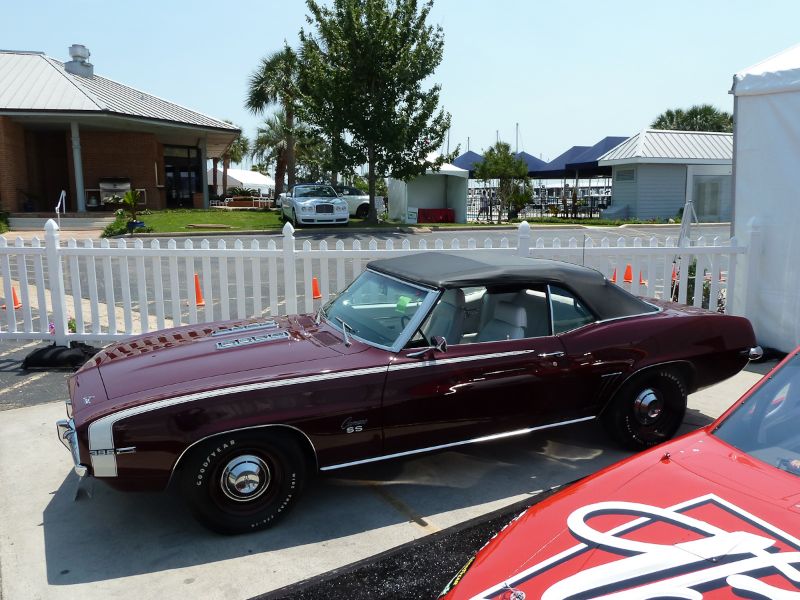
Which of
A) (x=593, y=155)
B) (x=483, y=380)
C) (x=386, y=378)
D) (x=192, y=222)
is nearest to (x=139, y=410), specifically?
(x=386, y=378)

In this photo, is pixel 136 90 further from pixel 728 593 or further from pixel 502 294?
pixel 728 593

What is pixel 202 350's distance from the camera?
13.1ft

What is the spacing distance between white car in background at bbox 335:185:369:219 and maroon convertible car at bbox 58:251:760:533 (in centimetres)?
2330

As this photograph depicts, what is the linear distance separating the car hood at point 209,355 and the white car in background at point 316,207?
699 inches

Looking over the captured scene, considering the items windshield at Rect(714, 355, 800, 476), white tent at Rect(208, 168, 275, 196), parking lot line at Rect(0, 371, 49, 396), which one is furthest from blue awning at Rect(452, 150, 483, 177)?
windshield at Rect(714, 355, 800, 476)

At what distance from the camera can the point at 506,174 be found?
32.4 meters

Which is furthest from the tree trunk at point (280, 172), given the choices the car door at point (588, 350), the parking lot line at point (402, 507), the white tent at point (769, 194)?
the parking lot line at point (402, 507)

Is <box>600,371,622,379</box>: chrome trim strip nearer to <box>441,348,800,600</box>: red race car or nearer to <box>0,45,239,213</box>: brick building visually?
<box>441,348,800,600</box>: red race car

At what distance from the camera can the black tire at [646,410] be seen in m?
4.46

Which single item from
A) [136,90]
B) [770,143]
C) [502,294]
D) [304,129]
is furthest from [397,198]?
[502,294]

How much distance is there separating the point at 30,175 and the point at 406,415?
29729 millimetres

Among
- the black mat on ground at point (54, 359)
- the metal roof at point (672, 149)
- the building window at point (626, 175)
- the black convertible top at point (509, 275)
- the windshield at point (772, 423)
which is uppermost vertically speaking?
the metal roof at point (672, 149)

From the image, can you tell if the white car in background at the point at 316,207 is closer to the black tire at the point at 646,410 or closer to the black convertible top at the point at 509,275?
the black convertible top at the point at 509,275

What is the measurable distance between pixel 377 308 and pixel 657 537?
2536 millimetres
